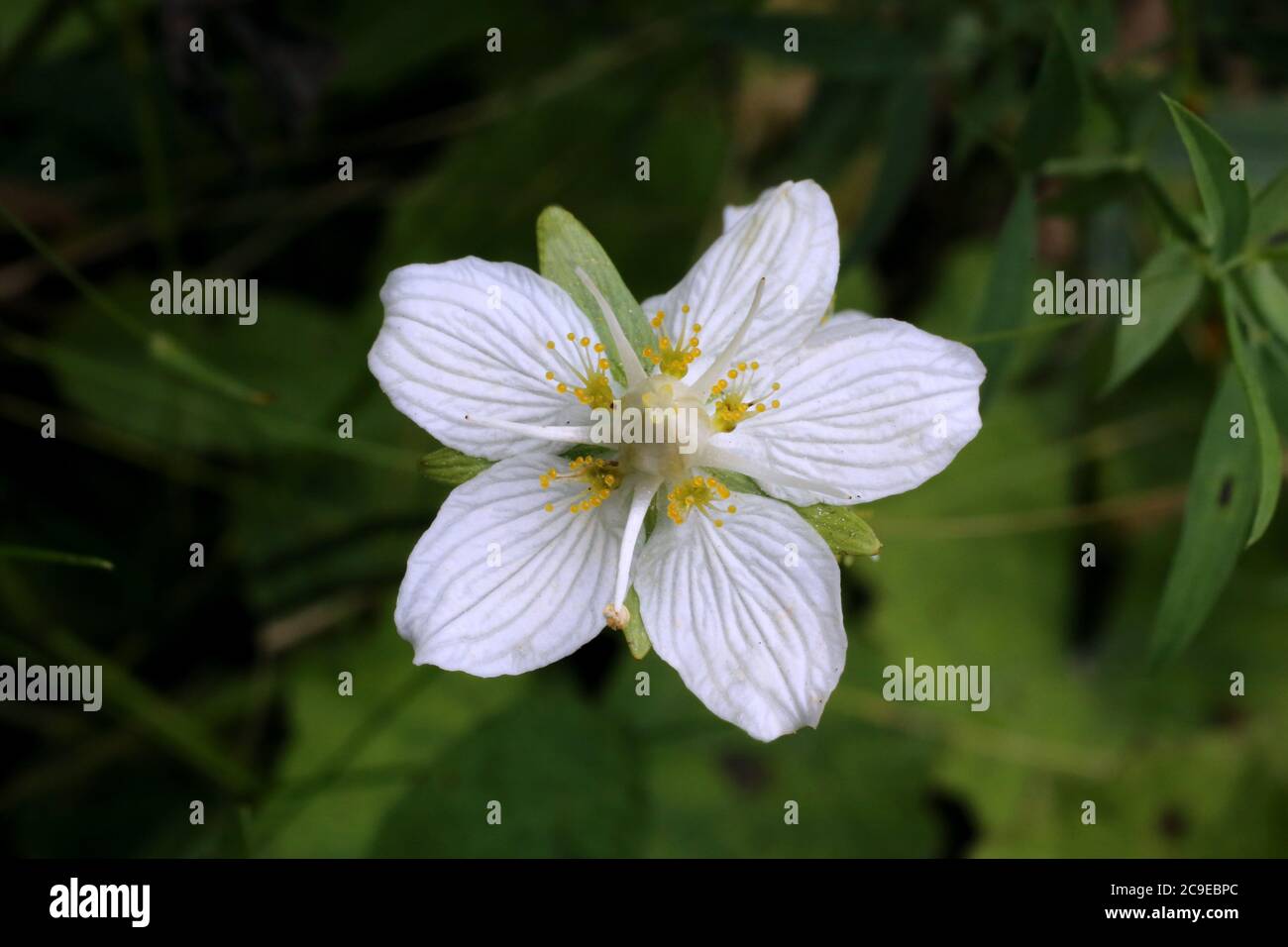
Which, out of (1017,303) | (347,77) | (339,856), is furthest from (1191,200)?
(339,856)

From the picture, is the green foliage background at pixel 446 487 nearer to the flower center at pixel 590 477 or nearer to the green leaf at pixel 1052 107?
the green leaf at pixel 1052 107

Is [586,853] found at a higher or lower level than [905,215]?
lower

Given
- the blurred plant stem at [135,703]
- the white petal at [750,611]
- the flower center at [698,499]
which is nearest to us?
the white petal at [750,611]

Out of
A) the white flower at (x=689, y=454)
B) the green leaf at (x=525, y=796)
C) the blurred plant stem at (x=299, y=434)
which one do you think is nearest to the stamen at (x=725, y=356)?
the white flower at (x=689, y=454)

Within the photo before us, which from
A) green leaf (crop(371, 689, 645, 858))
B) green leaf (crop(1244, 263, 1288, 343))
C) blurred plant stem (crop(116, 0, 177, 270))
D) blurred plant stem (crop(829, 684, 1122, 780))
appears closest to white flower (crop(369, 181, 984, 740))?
green leaf (crop(1244, 263, 1288, 343))

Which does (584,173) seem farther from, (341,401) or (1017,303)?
(1017,303)
